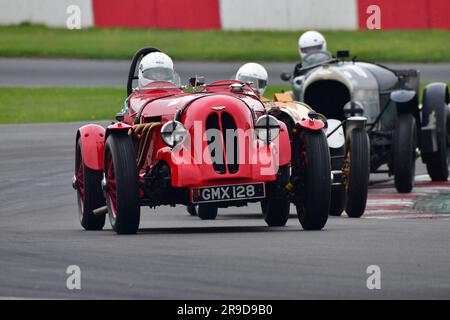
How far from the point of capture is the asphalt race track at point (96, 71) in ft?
92.5

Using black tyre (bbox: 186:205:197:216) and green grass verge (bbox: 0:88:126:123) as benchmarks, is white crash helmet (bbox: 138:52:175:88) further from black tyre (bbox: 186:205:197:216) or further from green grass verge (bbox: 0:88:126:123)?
green grass verge (bbox: 0:88:126:123)

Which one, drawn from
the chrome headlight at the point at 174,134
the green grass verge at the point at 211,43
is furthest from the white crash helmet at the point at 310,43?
the green grass verge at the point at 211,43

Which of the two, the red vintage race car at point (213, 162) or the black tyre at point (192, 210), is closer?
the red vintage race car at point (213, 162)

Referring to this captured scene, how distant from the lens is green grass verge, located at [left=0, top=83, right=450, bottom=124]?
24047 mm

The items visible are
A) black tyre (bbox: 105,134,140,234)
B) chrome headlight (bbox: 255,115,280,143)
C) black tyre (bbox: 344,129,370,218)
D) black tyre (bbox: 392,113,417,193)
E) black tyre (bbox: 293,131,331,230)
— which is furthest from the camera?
black tyre (bbox: 392,113,417,193)

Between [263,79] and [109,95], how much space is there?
12876 millimetres

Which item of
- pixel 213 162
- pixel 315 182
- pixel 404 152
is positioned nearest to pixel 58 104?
pixel 404 152

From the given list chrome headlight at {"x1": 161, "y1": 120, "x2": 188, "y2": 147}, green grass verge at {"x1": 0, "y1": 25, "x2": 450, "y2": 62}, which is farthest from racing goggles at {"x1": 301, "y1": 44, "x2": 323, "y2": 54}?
green grass verge at {"x1": 0, "y1": 25, "x2": 450, "y2": 62}

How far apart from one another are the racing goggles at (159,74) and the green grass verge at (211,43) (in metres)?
16.6

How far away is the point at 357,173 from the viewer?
43.6 feet

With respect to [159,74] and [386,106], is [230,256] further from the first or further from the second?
[386,106]

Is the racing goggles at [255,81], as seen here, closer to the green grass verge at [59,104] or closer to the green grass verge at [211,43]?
the green grass verge at [59,104]

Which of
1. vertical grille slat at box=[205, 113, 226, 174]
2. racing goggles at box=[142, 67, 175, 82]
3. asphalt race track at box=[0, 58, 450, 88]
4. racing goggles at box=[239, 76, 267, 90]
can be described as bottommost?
asphalt race track at box=[0, 58, 450, 88]
